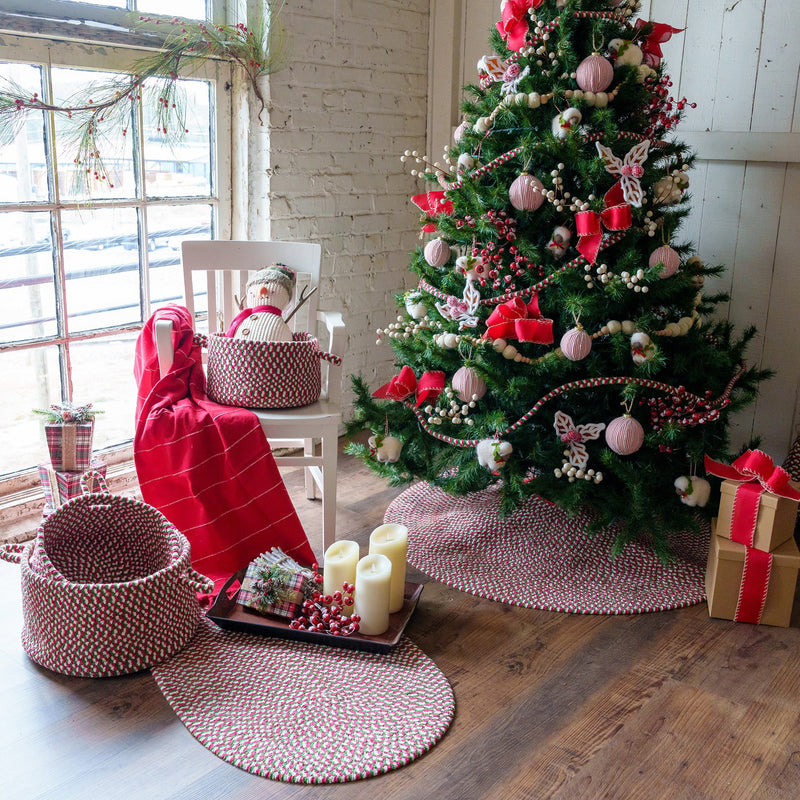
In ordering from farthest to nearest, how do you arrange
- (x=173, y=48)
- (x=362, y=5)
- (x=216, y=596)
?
(x=362, y=5), (x=173, y=48), (x=216, y=596)

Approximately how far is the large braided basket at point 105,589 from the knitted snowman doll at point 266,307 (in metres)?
0.54

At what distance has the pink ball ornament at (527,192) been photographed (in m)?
1.93

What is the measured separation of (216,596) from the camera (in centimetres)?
191

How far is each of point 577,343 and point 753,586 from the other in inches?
26.8

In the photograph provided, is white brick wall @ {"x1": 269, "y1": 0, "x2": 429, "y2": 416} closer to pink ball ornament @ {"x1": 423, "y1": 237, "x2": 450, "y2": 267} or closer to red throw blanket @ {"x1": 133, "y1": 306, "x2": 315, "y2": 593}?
pink ball ornament @ {"x1": 423, "y1": 237, "x2": 450, "y2": 267}

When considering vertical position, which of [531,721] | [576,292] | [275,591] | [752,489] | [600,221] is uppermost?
[600,221]

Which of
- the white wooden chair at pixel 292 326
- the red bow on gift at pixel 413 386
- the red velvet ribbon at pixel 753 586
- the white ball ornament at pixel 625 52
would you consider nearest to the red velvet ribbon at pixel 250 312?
the white wooden chair at pixel 292 326

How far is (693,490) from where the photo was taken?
1986mm

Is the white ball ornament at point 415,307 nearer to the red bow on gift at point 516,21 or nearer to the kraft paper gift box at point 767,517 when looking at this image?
the red bow on gift at point 516,21

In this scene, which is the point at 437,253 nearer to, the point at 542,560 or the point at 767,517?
the point at 542,560

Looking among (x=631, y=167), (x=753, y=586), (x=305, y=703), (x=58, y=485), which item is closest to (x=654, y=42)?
(x=631, y=167)

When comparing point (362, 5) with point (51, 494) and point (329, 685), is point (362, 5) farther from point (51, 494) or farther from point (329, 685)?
point (329, 685)

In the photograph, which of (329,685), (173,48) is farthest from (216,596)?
(173,48)

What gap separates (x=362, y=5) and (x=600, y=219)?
138 cm
